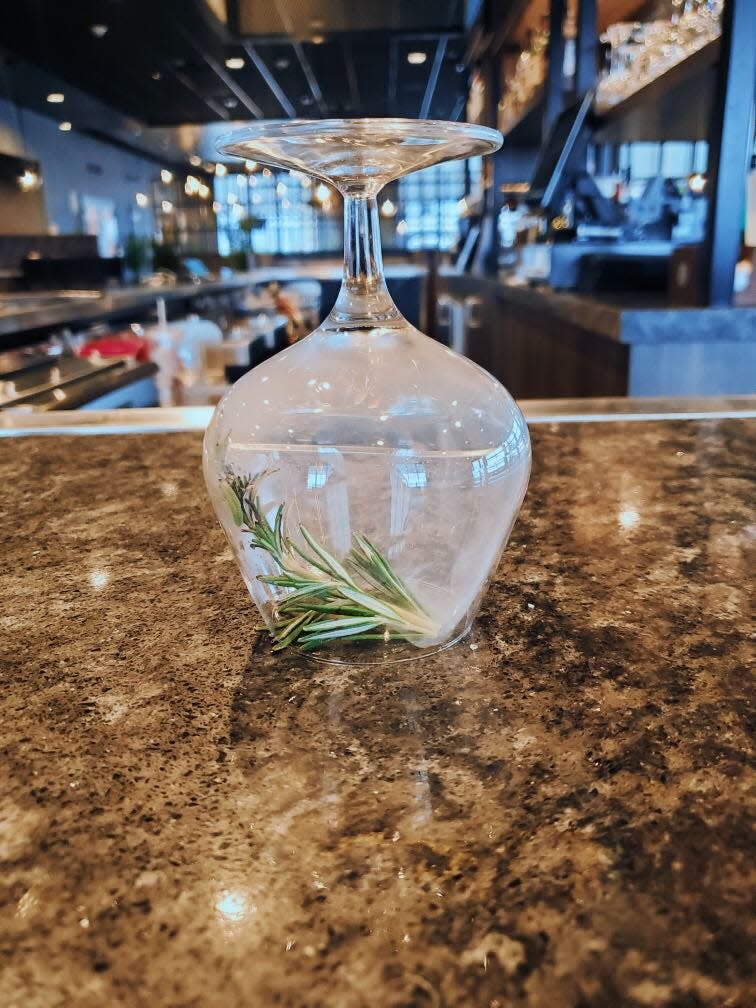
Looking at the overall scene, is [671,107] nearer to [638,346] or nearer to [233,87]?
[638,346]

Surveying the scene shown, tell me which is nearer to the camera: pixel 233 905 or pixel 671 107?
pixel 233 905

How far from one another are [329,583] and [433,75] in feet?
21.8

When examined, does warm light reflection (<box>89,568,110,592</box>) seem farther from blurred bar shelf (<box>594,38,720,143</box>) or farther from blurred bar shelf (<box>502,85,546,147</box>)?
blurred bar shelf (<box>502,85,546,147</box>)

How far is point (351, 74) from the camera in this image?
19.2ft

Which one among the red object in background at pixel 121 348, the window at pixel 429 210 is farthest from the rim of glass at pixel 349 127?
the window at pixel 429 210

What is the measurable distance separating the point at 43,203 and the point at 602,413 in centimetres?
604

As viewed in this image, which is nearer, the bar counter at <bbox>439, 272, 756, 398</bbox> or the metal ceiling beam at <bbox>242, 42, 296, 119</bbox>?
the bar counter at <bbox>439, 272, 756, 398</bbox>

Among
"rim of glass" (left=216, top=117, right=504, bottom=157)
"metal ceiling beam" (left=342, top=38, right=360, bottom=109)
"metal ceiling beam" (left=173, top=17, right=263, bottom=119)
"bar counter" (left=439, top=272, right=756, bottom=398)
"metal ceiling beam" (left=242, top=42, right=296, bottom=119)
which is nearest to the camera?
"rim of glass" (left=216, top=117, right=504, bottom=157)

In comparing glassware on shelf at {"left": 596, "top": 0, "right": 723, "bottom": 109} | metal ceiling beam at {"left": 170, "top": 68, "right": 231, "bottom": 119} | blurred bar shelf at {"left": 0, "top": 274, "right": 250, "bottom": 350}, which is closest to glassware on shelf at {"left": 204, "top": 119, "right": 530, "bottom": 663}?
glassware on shelf at {"left": 596, "top": 0, "right": 723, "bottom": 109}

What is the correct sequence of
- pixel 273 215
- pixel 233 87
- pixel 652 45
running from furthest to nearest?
1. pixel 273 215
2. pixel 233 87
3. pixel 652 45

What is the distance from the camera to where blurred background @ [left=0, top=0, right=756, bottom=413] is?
162cm

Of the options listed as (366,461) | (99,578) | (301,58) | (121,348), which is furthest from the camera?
(301,58)

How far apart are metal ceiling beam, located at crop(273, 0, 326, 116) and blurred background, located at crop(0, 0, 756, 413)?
1.0 inches

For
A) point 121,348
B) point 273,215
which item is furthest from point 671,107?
point 273,215
